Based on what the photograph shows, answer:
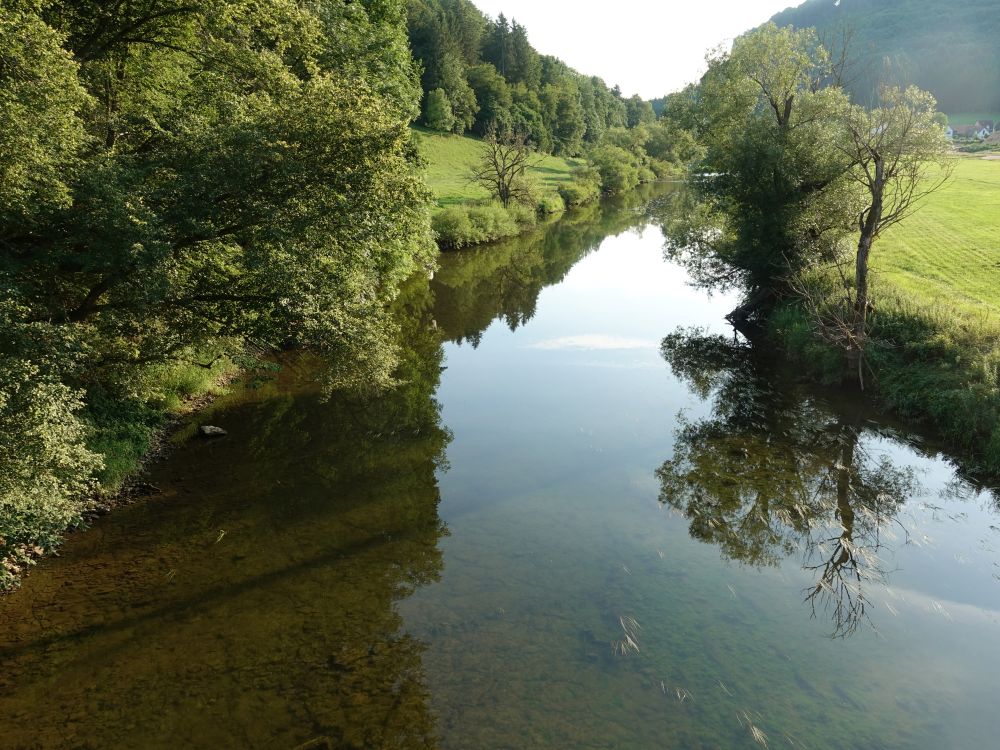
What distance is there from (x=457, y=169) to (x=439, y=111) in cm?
1526

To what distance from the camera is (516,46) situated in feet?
415

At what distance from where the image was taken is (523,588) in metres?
12.1

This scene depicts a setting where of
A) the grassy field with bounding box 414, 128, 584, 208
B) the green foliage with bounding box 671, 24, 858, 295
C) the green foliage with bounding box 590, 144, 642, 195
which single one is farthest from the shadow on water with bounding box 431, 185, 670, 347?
the green foliage with bounding box 590, 144, 642, 195

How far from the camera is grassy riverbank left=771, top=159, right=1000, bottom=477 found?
55.1 ft

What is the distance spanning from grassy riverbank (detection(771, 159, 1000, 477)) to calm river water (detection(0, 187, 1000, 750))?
111 centimetres

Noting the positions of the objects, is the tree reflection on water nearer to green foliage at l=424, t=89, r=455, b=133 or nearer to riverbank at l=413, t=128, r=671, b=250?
riverbank at l=413, t=128, r=671, b=250

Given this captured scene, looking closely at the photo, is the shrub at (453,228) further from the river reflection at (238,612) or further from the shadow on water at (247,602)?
the river reflection at (238,612)

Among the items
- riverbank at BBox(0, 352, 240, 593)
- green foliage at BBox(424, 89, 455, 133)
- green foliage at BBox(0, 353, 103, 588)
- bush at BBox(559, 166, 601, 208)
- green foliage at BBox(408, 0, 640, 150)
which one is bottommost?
riverbank at BBox(0, 352, 240, 593)

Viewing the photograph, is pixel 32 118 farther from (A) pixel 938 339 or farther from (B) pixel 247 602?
(A) pixel 938 339

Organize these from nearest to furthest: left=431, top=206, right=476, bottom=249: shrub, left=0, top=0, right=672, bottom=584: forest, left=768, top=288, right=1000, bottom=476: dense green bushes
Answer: left=0, top=0, right=672, bottom=584: forest, left=768, top=288, right=1000, bottom=476: dense green bushes, left=431, top=206, right=476, bottom=249: shrub

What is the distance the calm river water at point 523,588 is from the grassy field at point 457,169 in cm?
4262

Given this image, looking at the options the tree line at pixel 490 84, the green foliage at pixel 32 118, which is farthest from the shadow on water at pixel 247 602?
the tree line at pixel 490 84

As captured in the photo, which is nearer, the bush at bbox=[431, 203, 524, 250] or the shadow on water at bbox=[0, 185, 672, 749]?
the shadow on water at bbox=[0, 185, 672, 749]

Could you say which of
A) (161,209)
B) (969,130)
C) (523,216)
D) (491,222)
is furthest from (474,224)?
(969,130)
